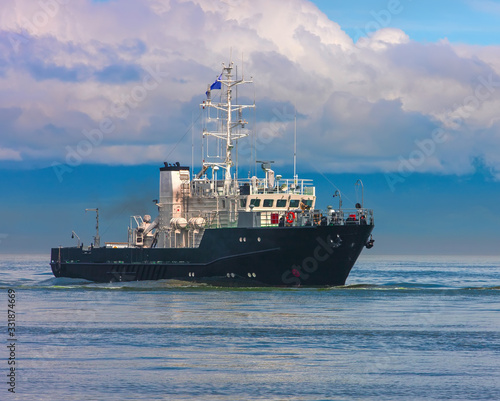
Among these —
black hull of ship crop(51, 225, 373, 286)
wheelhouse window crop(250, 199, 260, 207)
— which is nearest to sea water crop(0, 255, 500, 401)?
black hull of ship crop(51, 225, 373, 286)

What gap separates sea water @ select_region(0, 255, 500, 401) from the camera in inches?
1014

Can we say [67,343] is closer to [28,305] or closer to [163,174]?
[28,305]

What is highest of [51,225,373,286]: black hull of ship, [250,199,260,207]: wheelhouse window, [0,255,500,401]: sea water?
[250,199,260,207]: wheelhouse window

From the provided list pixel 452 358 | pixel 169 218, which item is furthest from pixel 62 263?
pixel 452 358

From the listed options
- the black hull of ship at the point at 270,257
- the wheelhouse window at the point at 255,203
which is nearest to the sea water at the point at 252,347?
the black hull of ship at the point at 270,257

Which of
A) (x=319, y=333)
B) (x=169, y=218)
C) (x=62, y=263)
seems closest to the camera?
(x=319, y=333)

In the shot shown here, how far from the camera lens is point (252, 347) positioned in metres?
33.7

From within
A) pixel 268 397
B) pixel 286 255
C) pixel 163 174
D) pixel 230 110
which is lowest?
pixel 268 397

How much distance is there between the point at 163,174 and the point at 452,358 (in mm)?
36185

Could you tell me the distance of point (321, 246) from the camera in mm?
55125

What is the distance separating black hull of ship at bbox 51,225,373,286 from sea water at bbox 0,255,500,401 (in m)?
1.32

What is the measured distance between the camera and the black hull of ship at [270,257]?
181 ft

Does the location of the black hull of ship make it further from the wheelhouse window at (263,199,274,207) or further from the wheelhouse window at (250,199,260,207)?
the wheelhouse window at (263,199,274,207)

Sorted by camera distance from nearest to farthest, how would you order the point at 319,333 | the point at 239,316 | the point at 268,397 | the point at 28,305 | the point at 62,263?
1. the point at 268,397
2. the point at 319,333
3. the point at 239,316
4. the point at 28,305
5. the point at 62,263
